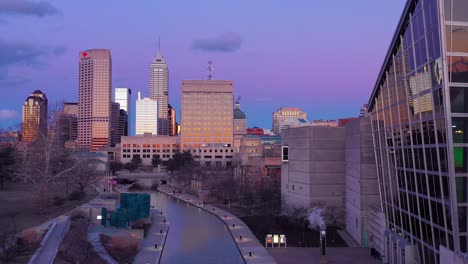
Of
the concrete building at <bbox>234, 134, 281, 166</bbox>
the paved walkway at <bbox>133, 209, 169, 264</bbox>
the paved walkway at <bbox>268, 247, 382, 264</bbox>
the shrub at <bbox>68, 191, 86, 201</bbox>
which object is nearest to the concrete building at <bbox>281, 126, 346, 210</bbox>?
the paved walkway at <bbox>268, 247, 382, 264</bbox>

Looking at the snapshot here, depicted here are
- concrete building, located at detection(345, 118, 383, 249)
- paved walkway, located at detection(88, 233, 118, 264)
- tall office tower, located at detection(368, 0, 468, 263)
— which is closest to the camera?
tall office tower, located at detection(368, 0, 468, 263)

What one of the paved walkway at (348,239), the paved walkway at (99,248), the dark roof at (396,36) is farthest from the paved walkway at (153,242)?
the dark roof at (396,36)

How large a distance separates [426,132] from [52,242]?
77.5ft

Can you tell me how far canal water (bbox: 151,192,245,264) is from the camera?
122 feet

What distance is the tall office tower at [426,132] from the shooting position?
22.1 meters

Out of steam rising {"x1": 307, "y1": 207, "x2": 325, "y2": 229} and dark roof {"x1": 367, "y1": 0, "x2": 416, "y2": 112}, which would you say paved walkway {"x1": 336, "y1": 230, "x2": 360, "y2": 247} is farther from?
dark roof {"x1": 367, "y1": 0, "x2": 416, "y2": 112}

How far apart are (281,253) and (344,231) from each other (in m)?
11.2

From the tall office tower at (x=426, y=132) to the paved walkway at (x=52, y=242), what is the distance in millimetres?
19861

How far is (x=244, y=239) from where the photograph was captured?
4353 centimetres

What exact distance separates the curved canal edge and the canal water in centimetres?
46

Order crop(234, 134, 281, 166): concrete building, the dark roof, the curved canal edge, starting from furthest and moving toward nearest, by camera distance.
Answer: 1. crop(234, 134, 281, 166): concrete building
2. the curved canal edge
3. the dark roof

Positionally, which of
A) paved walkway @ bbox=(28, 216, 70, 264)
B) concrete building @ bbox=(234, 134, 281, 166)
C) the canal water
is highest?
concrete building @ bbox=(234, 134, 281, 166)

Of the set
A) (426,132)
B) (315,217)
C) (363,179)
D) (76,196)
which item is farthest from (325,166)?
(76,196)

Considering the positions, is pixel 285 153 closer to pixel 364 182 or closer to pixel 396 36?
pixel 364 182
